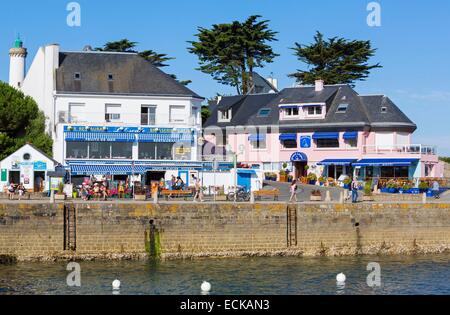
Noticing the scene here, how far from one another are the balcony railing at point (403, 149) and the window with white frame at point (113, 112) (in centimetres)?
2089

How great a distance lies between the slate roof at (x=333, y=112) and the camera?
63.9m

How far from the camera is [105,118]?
176 feet

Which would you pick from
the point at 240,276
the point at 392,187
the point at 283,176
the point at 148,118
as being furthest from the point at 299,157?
the point at 240,276

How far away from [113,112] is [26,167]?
342 inches

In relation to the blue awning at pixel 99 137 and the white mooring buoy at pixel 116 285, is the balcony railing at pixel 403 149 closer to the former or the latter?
the blue awning at pixel 99 137

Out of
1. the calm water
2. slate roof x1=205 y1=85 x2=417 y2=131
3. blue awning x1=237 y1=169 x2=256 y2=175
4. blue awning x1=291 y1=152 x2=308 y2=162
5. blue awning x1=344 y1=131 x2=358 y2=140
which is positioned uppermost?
slate roof x1=205 y1=85 x2=417 y2=131

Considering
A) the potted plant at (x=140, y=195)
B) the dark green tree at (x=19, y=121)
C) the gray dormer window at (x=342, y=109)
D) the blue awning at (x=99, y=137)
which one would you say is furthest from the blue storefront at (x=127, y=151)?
the gray dormer window at (x=342, y=109)

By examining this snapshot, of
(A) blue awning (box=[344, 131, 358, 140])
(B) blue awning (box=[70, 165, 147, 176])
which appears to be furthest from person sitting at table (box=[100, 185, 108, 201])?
(A) blue awning (box=[344, 131, 358, 140])

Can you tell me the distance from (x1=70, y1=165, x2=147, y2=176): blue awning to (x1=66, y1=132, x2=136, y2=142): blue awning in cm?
191

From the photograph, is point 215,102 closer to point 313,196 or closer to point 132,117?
point 132,117

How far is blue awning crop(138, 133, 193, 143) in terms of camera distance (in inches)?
2072

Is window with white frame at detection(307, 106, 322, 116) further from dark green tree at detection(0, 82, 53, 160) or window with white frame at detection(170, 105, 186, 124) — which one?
dark green tree at detection(0, 82, 53, 160)
